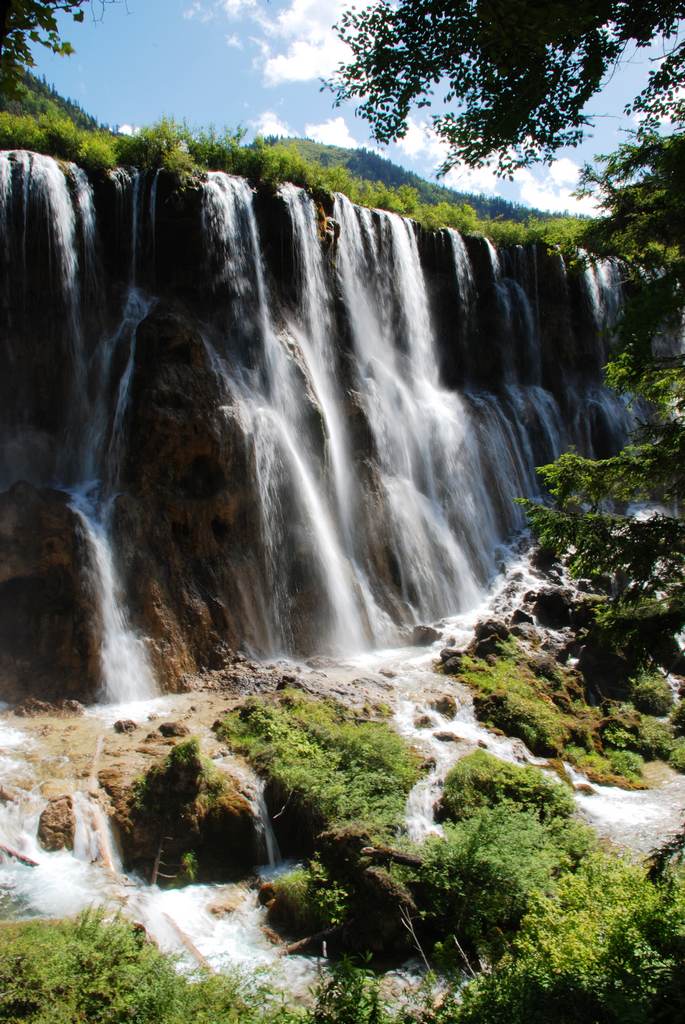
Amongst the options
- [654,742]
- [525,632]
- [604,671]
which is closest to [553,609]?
[525,632]

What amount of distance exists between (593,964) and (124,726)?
24.8 ft

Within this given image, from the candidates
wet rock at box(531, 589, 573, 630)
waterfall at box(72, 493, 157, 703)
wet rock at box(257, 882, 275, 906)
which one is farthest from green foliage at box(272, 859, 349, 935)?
wet rock at box(531, 589, 573, 630)

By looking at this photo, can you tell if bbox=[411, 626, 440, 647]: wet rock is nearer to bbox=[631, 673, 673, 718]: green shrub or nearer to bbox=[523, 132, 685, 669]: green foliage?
bbox=[631, 673, 673, 718]: green shrub

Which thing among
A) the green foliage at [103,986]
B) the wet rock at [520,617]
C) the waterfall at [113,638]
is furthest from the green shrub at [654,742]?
the green foliage at [103,986]

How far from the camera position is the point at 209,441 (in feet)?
51.3

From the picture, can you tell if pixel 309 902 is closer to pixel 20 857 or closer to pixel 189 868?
pixel 189 868

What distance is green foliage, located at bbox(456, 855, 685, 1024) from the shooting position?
5.13 m

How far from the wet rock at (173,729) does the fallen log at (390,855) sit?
11.9 feet

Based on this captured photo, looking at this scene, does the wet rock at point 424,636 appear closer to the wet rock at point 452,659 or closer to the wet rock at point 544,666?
the wet rock at point 452,659

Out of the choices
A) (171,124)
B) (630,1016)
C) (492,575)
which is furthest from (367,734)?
(171,124)

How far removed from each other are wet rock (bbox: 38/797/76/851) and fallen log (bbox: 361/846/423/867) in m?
3.40

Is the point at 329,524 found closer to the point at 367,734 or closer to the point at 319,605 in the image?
the point at 319,605

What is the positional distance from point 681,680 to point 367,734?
29.9 ft

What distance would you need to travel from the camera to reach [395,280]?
23.7m
